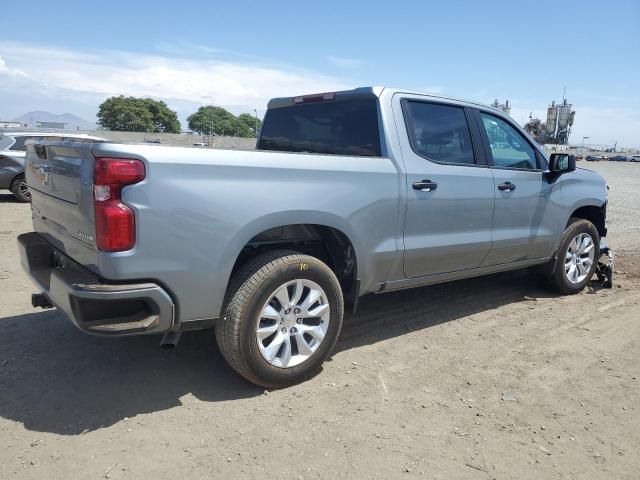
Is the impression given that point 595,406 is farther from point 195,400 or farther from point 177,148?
point 177,148

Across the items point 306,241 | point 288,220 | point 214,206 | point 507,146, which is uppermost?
point 507,146

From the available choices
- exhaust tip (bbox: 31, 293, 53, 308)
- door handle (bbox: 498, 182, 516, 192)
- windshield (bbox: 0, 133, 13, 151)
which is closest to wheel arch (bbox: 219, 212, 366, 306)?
exhaust tip (bbox: 31, 293, 53, 308)

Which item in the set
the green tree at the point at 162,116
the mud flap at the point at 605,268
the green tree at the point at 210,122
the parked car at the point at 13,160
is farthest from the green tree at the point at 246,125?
the mud flap at the point at 605,268

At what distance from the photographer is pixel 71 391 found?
10.7 feet

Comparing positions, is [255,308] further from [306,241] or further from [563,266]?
[563,266]

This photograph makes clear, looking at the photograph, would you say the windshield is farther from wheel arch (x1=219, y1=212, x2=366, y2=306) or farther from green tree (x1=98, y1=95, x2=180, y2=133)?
green tree (x1=98, y1=95, x2=180, y2=133)

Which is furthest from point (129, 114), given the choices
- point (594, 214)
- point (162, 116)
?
point (594, 214)

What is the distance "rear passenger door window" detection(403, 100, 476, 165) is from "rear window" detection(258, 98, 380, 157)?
31cm

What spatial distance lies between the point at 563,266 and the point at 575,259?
10.5 inches

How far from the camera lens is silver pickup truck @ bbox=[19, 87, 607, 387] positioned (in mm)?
2734

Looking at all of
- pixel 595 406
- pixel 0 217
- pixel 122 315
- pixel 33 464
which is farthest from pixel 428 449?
pixel 0 217

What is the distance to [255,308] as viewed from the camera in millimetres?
3115

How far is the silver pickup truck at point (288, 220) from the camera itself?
2.73 metres

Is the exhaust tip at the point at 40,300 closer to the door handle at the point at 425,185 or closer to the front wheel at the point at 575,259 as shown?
the door handle at the point at 425,185
